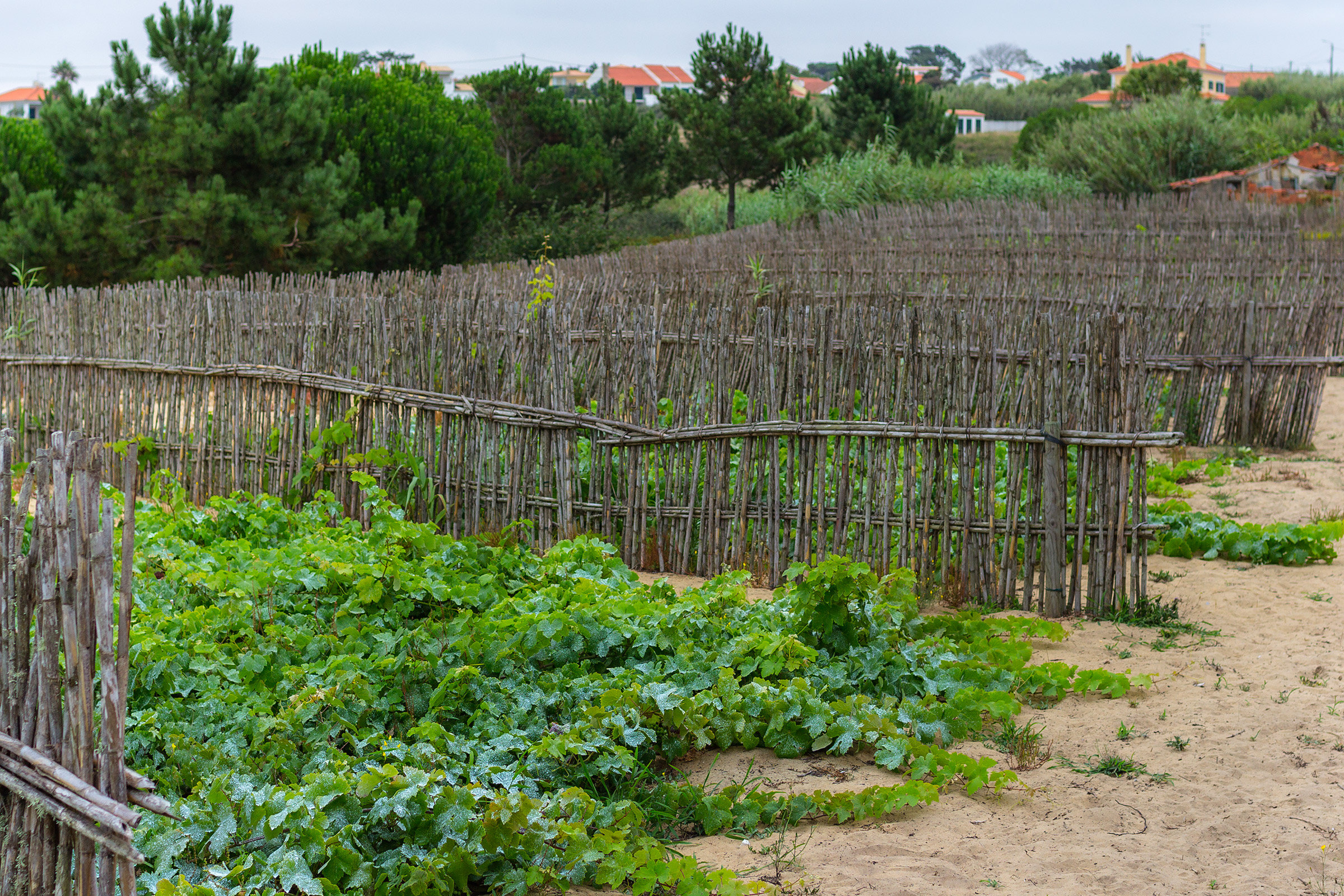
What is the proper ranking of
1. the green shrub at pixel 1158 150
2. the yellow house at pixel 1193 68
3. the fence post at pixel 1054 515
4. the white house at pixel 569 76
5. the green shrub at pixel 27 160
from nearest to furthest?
the fence post at pixel 1054 515 < the green shrub at pixel 27 160 < the green shrub at pixel 1158 150 < the yellow house at pixel 1193 68 < the white house at pixel 569 76

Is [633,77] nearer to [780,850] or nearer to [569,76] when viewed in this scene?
[569,76]

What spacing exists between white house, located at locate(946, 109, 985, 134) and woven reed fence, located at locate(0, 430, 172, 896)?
66.9m

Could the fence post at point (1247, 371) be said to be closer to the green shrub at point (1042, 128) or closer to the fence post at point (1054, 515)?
the fence post at point (1054, 515)

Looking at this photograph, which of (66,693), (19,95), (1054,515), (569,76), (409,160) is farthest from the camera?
(569,76)

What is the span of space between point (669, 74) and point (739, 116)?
64309 millimetres

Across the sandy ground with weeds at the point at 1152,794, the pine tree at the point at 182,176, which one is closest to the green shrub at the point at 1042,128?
the pine tree at the point at 182,176

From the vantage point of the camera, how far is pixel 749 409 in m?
5.85

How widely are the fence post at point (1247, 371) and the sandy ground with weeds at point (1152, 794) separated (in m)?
4.17

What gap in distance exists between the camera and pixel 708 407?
6.04 meters

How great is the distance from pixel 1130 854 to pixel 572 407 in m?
3.77

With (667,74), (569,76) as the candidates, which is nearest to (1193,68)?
(667,74)

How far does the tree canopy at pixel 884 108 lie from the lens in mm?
29531

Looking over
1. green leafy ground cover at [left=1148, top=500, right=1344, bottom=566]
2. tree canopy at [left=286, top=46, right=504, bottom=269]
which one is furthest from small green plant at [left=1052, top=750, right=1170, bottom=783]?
tree canopy at [left=286, top=46, right=504, bottom=269]

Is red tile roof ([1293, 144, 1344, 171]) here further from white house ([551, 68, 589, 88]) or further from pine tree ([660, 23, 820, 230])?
white house ([551, 68, 589, 88])
